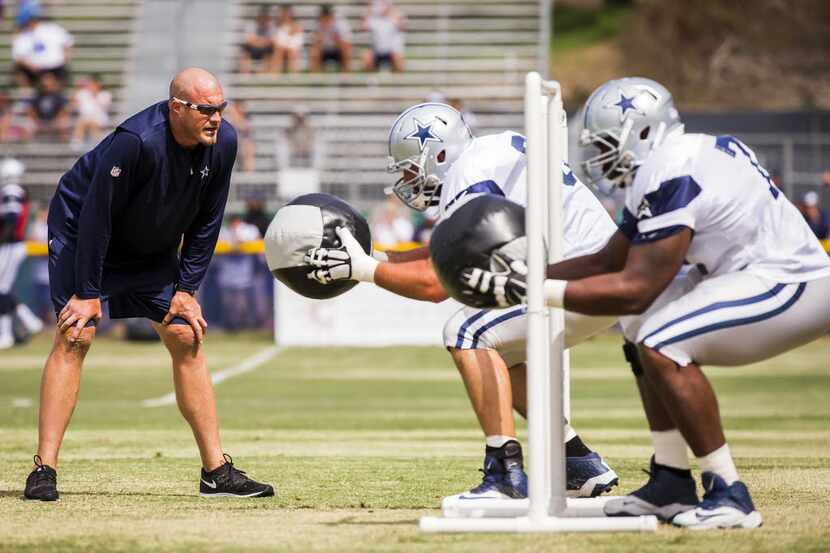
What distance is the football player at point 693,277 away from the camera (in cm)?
575

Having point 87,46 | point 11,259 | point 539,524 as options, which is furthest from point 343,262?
point 87,46

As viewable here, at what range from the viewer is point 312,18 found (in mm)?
30297

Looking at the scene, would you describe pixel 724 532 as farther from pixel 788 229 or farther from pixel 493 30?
pixel 493 30

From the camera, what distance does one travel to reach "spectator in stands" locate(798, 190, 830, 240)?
71.2 ft

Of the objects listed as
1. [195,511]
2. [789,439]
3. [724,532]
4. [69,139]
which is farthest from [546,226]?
[69,139]

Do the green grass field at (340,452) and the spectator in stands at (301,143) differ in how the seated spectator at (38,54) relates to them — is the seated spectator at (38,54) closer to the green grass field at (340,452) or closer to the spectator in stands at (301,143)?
the spectator in stands at (301,143)

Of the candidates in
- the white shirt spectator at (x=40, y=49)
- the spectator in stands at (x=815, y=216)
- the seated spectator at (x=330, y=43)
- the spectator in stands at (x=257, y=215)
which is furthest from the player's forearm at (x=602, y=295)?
the white shirt spectator at (x=40, y=49)

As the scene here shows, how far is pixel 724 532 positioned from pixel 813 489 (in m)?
1.60

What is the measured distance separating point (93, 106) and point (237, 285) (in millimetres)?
6607

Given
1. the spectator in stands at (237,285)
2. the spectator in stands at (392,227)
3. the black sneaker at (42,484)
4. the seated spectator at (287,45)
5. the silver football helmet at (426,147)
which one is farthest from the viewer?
the seated spectator at (287,45)

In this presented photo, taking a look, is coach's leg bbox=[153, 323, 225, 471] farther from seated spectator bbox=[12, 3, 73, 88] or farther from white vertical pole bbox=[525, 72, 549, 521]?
seated spectator bbox=[12, 3, 73, 88]

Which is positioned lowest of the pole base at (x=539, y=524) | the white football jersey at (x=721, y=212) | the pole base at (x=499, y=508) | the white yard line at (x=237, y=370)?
the white yard line at (x=237, y=370)

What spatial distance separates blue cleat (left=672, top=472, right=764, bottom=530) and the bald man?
2268 mm

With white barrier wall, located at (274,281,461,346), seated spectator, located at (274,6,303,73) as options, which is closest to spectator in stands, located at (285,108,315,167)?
white barrier wall, located at (274,281,461,346)
